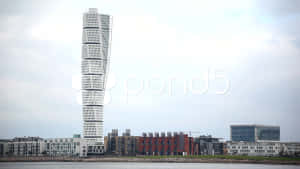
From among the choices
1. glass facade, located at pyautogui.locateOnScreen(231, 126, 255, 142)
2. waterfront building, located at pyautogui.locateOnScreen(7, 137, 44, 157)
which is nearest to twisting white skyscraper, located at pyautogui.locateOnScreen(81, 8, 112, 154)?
waterfront building, located at pyautogui.locateOnScreen(7, 137, 44, 157)

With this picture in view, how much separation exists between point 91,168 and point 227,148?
209 feet

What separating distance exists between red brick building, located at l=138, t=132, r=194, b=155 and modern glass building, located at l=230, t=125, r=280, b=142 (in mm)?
61468

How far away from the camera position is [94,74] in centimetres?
15612

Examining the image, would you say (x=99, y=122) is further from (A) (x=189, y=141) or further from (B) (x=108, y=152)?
(A) (x=189, y=141)

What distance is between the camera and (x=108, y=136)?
464ft

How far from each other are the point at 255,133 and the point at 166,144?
215 feet

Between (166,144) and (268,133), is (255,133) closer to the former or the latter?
(268,133)

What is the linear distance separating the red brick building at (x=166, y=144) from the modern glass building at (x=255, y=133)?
6147 centimetres

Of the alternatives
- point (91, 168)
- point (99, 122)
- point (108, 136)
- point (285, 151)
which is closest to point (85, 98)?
point (99, 122)

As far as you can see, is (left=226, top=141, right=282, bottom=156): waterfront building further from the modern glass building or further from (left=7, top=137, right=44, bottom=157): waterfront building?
(left=7, top=137, right=44, bottom=157): waterfront building

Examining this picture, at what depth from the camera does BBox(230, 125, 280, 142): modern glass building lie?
189875 millimetres

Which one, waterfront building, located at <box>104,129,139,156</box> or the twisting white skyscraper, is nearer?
waterfront building, located at <box>104,129,139,156</box>

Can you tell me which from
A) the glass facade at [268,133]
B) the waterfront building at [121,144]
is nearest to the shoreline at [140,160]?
the waterfront building at [121,144]

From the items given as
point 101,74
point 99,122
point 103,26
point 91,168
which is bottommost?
point 91,168
